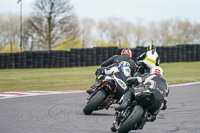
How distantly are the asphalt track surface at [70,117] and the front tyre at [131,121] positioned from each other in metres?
0.77

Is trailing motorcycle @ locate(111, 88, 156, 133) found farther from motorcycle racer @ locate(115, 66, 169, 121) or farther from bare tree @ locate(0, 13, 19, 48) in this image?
bare tree @ locate(0, 13, 19, 48)

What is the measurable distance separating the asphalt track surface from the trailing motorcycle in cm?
60

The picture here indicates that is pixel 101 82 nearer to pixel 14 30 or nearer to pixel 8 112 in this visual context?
pixel 8 112

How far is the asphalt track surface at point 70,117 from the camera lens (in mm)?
7375

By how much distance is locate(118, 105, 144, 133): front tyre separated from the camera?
635cm

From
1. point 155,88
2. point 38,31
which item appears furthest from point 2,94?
point 38,31

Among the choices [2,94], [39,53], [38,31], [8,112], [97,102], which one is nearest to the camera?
[97,102]

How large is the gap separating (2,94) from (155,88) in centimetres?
840

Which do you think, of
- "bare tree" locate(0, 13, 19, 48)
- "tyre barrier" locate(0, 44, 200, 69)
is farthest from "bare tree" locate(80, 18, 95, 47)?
"tyre barrier" locate(0, 44, 200, 69)

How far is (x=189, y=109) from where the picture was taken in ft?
32.9

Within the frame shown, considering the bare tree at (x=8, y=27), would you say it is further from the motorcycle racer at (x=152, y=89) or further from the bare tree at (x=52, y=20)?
the motorcycle racer at (x=152, y=89)

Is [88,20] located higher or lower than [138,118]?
higher

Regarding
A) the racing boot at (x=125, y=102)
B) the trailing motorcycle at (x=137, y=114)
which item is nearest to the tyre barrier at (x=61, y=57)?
the racing boot at (x=125, y=102)

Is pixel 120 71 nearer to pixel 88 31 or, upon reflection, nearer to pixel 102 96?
pixel 102 96
